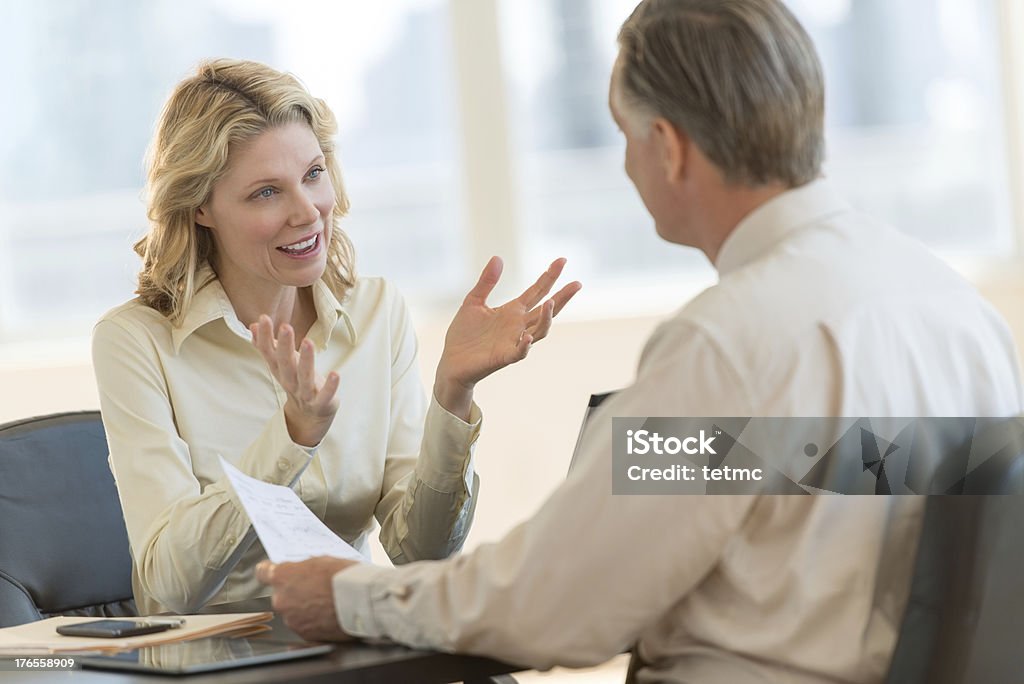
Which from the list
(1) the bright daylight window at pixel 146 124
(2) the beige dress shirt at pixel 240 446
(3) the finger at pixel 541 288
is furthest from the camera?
(1) the bright daylight window at pixel 146 124

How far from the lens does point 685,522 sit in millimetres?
1218

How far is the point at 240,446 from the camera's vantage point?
209 cm

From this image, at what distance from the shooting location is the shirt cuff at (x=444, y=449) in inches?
77.6

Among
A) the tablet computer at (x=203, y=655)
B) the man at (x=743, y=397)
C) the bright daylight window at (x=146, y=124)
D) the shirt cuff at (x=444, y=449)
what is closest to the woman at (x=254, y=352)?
the shirt cuff at (x=444, y=449)

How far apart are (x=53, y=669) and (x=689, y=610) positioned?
0.69m

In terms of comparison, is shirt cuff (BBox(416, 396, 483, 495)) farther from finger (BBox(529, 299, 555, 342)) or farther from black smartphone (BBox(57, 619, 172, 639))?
black smartphone (BBox(57, 619, 172, 639))

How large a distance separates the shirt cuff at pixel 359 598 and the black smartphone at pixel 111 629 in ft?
0.89

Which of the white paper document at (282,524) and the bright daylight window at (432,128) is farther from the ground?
the bright daylight window at (432,128)

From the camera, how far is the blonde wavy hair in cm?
209

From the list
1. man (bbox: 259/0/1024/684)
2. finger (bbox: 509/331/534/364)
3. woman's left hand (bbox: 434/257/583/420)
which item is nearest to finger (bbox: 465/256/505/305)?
woman's left hand (bbox: 434/257/583/420)

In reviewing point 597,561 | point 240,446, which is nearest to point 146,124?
point 240,446

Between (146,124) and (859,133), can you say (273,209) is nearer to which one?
(146,124)

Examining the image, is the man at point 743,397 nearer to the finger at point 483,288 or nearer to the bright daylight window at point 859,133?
the finger at point 483,288

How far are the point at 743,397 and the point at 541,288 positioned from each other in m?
0.93
